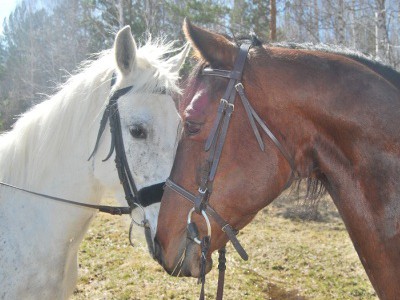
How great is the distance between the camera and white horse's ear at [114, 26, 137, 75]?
7.13 feet

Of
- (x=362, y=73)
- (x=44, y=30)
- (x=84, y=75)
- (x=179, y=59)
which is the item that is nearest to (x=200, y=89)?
(x=362, y=73)

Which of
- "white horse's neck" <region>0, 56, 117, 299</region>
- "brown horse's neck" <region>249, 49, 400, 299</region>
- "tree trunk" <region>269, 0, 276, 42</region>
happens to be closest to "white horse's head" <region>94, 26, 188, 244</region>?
"white horse's neck" <region>0, 56, 117, 299</region>

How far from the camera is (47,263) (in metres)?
2.28

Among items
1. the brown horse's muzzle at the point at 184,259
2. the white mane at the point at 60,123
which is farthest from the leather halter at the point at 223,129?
the white mane at the point at 60,123

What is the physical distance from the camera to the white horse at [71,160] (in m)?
2.22

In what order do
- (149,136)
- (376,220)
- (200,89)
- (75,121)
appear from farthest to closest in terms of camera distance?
(75,121) < (149,136) < (200,89) < (376,220)

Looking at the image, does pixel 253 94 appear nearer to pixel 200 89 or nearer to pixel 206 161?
pixel 200 89

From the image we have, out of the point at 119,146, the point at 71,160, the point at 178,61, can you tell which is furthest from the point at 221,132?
the point at 71,160

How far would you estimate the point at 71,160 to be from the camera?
2.40m

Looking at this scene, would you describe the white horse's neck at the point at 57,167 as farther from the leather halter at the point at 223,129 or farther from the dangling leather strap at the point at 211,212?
the leather halter at the point at 223,129

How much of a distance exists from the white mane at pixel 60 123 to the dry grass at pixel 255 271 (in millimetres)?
2698

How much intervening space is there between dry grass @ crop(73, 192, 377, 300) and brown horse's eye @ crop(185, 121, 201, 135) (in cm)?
341

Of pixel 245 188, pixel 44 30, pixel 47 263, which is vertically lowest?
pixel 47 263

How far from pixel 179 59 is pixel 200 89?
92cm
